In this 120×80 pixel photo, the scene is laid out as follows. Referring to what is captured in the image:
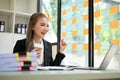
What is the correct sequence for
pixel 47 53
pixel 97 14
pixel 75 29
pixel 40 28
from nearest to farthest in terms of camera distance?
pixel 40 28
pixel 47 53
pixel 97 14
pixel 75 29

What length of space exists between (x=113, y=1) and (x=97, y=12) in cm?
29

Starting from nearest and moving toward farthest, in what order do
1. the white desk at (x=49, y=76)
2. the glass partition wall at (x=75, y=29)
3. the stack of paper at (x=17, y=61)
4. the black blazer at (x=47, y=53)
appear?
1. the white desk at (x=49, y=76)
2. the stack of paper at (x=17, y=61)
3. the black blazer at (x=47, y=53)
4. the glass partition wall at (x=75, y=29)

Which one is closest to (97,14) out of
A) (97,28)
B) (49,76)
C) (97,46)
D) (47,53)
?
(97,28)

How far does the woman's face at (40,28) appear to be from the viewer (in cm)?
178

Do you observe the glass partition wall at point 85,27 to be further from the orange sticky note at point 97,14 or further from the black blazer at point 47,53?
the black blazer at point 47,53

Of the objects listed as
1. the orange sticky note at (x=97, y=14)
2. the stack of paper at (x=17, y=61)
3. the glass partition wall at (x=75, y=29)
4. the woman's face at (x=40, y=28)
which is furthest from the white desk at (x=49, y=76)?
the glass partition wall at (x=75, y=29)

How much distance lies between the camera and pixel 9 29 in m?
3.72

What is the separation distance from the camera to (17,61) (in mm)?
905

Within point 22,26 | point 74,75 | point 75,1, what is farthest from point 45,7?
point 74,75

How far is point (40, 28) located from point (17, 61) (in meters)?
0.91

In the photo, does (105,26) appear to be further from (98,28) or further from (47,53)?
(47,53)

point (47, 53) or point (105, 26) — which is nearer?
point (47, 53)

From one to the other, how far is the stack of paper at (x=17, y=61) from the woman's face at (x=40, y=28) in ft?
2.82

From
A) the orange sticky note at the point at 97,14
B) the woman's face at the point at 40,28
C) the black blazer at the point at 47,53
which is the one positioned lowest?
the black blazer at the point at 47,53
